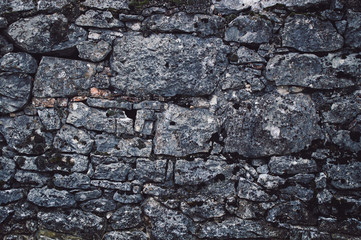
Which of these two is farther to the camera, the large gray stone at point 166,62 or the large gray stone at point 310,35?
the large gray stone at point 166,62

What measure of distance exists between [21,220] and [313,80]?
4.14 m

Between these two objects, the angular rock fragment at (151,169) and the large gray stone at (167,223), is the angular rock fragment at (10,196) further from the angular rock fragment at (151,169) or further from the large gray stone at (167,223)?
the large gray stone at (167,223)

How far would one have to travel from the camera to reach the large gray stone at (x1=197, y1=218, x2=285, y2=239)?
321cm

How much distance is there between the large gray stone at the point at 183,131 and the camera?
3324 mm

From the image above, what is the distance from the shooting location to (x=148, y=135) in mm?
3365

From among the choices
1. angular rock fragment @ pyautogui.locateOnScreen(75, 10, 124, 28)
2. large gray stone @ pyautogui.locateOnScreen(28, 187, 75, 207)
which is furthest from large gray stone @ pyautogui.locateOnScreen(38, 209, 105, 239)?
angular rock fragment @ pyautogui.locateOnScreen(75, 10, 124, 28)

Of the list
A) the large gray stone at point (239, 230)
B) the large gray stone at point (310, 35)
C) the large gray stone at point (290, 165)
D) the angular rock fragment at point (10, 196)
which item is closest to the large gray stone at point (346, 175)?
the large gray stone at point (290, 165)

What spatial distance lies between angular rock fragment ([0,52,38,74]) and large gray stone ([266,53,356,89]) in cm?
307

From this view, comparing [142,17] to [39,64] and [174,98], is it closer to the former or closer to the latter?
[174,98]

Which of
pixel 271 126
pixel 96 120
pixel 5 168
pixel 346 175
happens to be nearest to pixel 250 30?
pixel 271 126

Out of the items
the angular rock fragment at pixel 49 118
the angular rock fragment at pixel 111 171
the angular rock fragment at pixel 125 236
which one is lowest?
the angular rock fragment at pixel 125 236

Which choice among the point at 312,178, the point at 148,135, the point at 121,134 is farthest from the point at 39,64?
the point at 312,178

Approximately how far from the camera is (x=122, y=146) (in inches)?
131

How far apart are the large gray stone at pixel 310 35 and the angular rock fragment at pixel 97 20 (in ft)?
7.20
